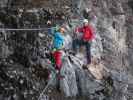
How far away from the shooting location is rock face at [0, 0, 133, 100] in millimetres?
20875

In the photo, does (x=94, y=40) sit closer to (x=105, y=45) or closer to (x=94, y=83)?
(x=105, y=45)

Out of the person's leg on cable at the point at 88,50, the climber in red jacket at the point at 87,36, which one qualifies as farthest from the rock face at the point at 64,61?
the climber in red jacket at the point at 87,36

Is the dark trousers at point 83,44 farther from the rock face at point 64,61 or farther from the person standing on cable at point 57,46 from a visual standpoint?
the person standing on cable at point 57,46

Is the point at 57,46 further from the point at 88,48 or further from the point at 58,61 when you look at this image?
the point at 88,48

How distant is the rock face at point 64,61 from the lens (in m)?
20.9

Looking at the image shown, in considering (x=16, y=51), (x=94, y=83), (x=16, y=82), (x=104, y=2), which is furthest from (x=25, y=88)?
(x=104, y=2)

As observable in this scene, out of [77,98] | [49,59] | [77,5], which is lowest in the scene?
[77,98]

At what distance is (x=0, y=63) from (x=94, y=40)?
244 inches

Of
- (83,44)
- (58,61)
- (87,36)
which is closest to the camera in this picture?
(58,61)

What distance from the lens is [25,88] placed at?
67.5 feet

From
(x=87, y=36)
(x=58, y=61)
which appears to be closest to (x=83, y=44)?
(x=87, y=36)

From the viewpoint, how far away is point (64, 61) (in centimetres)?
2247

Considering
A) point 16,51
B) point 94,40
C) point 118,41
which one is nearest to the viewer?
point 16,51

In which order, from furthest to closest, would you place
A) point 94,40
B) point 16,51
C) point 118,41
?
point 118,41, point 94,40, point 16,51
